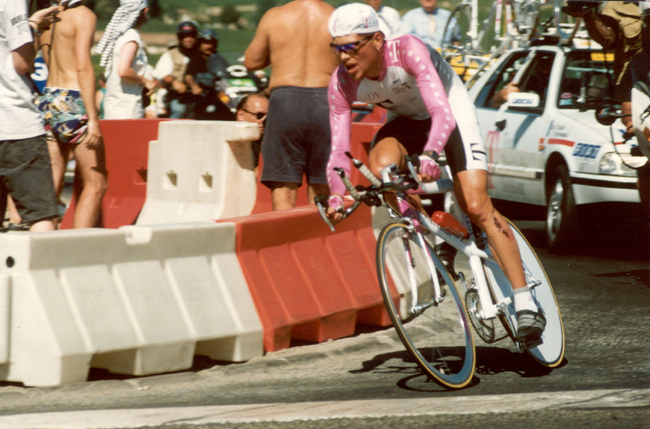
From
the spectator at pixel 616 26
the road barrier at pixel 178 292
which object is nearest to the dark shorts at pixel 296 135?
the road barrier at pixel 178 292

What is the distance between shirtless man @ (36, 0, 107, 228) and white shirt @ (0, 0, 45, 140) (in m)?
0.84

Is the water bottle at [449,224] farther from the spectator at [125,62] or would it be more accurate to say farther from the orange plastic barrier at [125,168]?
the spectator at [125,62]

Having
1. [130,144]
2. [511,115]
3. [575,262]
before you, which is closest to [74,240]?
[130,144]

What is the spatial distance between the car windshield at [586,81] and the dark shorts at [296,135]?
360cm

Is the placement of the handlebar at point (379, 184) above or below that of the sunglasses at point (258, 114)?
above

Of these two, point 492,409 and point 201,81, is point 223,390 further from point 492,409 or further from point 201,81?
point 201,81

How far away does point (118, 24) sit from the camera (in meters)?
9.63

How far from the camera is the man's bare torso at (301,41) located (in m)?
7.43

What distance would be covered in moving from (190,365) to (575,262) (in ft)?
15.9

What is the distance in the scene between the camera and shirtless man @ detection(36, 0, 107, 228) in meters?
7.51

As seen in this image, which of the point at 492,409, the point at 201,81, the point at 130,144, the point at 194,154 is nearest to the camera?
the point at 492,409

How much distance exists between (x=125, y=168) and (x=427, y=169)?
19.0 ft

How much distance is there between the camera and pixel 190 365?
18.0 feet

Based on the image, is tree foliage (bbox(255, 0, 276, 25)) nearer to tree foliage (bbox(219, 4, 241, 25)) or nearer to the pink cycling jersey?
tree foliage (bbox(219, 4, 241, 25))
